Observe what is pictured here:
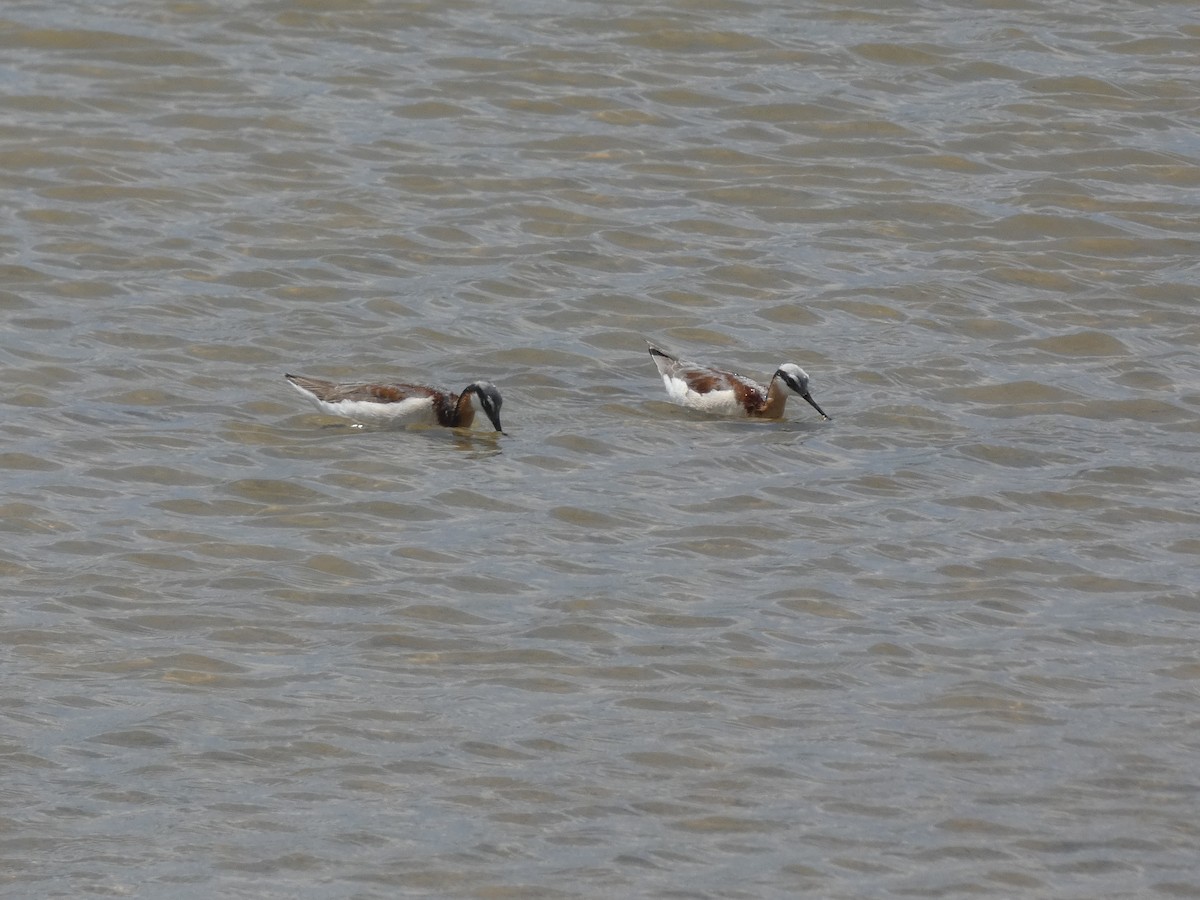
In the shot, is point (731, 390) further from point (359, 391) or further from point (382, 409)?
point (359, 391)

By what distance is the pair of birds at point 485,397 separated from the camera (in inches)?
537

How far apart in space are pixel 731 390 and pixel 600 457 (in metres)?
1.32

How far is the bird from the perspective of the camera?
548 inches

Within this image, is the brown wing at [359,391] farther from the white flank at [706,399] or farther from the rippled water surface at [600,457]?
the white flank at [706,399]

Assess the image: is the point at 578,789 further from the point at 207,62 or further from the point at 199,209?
the point at 207,62

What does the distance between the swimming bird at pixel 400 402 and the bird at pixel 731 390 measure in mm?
1250

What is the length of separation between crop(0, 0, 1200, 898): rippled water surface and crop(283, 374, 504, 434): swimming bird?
183 millimetres

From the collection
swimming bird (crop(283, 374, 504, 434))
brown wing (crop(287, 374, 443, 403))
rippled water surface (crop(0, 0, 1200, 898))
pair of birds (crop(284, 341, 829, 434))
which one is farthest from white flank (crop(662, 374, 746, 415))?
brown wing (crop(287, 374, 443, 403))

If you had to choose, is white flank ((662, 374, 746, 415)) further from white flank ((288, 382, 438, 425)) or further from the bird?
white flank ((288, 382, 438, 425))

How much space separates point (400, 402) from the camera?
1373cm

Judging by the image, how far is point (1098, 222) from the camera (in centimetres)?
1691

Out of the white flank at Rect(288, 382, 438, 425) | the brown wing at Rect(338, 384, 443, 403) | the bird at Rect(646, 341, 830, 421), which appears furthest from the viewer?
the bird at Rect(646, 341, 830, 421)

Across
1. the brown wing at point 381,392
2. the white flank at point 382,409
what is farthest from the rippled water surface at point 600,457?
the brown wing at point 381,392

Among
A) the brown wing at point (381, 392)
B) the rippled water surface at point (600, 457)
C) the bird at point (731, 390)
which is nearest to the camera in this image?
the rippled water surface at point (600, 457)
